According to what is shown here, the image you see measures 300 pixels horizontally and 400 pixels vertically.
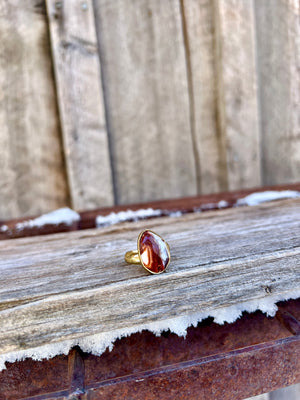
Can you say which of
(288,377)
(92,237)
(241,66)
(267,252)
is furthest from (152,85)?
(288,377)

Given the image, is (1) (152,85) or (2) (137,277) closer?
(2) (137,277)

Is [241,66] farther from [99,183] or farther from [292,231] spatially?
[292,231]

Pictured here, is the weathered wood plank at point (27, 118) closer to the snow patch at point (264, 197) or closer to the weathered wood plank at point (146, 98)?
the weathered wood plank at point (146, 98)

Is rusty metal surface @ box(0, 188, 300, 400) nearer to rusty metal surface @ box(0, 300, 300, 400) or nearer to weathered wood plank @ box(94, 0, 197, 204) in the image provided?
rusty metal surface @ box(0, 300, 300, 400)

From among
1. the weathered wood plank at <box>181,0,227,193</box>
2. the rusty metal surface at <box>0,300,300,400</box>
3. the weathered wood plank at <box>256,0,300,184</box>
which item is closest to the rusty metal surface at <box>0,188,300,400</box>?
the rusty metal surface at <box>0,300,300,400</box>

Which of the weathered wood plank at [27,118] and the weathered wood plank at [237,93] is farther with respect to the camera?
the weathered wood plank at [237,93]

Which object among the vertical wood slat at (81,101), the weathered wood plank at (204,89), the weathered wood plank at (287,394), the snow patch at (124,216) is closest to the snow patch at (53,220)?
the snow patch at (124,216)
